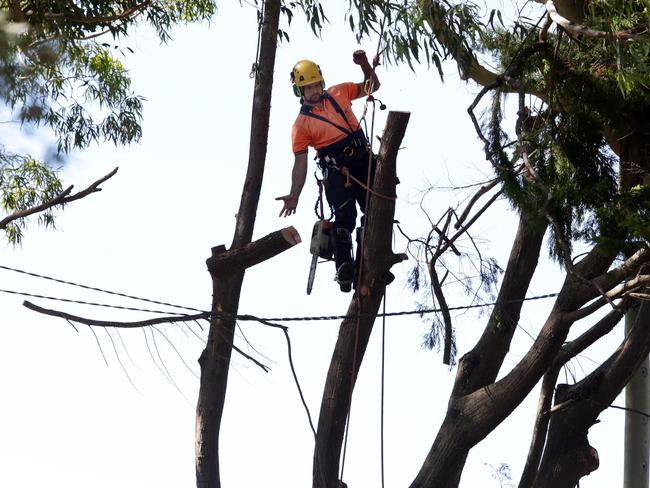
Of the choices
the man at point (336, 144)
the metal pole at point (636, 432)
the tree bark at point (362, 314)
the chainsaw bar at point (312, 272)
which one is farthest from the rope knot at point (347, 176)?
the metal pole at point (636, 432)

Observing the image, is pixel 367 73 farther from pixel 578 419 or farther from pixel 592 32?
pixel 578 419

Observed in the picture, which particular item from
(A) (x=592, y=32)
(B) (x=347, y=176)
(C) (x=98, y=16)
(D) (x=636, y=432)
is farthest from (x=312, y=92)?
(D) (x=636, y=432)

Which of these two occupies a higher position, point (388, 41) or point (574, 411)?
point (388, 41)

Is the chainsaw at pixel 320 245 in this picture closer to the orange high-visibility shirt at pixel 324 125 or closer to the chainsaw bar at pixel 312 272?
the chainsaw bar at pixel 312 272

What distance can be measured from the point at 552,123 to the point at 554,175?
36 cm

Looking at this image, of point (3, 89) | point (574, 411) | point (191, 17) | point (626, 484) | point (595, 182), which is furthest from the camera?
point (191, 17)

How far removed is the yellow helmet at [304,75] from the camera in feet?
21.3

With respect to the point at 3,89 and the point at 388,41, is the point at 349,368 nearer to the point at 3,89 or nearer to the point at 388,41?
the point at 388,41

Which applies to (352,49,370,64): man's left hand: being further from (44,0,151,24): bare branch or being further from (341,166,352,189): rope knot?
(44,0,151,24): bare branch

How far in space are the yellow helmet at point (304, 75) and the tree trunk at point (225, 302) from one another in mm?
576

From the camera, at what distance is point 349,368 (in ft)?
20.8

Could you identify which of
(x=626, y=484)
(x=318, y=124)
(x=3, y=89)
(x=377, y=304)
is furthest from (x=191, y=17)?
(x=3, y=89)

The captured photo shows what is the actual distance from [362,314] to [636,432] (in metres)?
3.59

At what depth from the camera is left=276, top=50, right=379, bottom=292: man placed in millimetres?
6352
